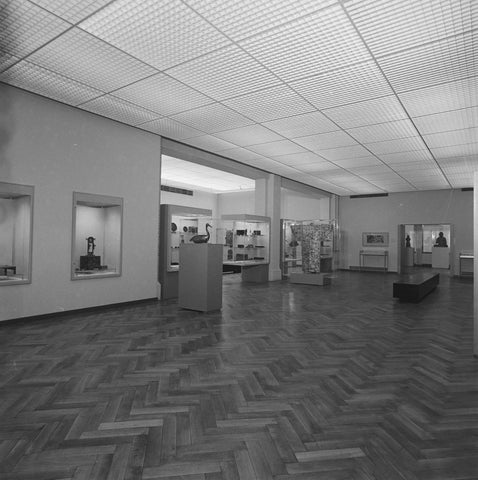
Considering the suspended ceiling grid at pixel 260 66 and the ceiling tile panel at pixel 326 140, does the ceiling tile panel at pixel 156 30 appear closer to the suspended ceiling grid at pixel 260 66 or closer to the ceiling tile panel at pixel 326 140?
the suspended ceiling grid at pixel 260 66

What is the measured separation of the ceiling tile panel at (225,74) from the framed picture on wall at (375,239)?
456 inches

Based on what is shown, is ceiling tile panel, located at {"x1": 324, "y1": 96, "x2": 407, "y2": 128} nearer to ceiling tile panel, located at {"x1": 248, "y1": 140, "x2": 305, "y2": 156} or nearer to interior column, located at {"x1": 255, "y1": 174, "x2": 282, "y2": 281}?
ceiling tile panel, located at {"x1": 248, "y1": 140, "x2": 305, "y2": 156}

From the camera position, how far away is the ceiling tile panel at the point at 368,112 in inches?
214

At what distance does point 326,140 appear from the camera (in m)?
7.36

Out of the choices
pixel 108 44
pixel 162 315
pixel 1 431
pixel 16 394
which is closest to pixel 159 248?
pixel 162 315

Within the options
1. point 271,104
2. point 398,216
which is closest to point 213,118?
point 271,104

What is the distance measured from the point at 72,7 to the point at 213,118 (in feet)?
10.2

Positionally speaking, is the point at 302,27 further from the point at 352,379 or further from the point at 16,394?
the point at 16,394

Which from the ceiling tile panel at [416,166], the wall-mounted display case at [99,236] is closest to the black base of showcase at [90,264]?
the wall-mounted display case at [99,236]

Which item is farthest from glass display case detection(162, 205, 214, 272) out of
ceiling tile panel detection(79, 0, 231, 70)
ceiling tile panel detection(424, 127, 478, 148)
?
ceiling tile panel detection(424, 127, 478, 148)

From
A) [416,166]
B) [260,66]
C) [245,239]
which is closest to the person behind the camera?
[260,66]

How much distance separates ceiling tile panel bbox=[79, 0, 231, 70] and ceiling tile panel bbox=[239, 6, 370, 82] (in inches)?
18.7

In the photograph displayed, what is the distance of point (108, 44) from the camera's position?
3.84 meters

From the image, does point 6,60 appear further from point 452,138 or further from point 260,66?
point 452,138
